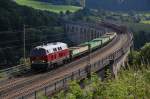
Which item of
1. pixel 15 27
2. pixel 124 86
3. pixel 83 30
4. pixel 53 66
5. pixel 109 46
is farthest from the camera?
pixel 83 30

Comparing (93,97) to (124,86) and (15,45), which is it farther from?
(15,45)

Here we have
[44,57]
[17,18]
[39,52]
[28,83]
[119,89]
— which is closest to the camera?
[119,89]

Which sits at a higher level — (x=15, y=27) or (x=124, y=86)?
(x=124, y=86)

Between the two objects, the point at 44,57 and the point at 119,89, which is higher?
the point at 119,89

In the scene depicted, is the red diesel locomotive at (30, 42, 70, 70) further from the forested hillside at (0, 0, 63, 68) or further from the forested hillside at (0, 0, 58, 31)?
the forested hillside at (0, 0, 58, 31)

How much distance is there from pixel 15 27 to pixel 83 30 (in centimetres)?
3623

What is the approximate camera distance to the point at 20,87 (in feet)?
147

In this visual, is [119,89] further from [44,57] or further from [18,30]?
[18,30]

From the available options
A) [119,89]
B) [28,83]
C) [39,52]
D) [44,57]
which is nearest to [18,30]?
[39,52]

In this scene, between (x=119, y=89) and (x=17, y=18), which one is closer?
(x=119, y=89)

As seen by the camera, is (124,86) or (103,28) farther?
(103,28)

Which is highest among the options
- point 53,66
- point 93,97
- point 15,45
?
point 93,97

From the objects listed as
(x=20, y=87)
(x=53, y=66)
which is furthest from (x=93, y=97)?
(x=53, y=66)

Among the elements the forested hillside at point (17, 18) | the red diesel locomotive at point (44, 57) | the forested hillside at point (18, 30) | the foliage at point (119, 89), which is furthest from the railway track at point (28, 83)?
the forested hillside at point (17, 18)
